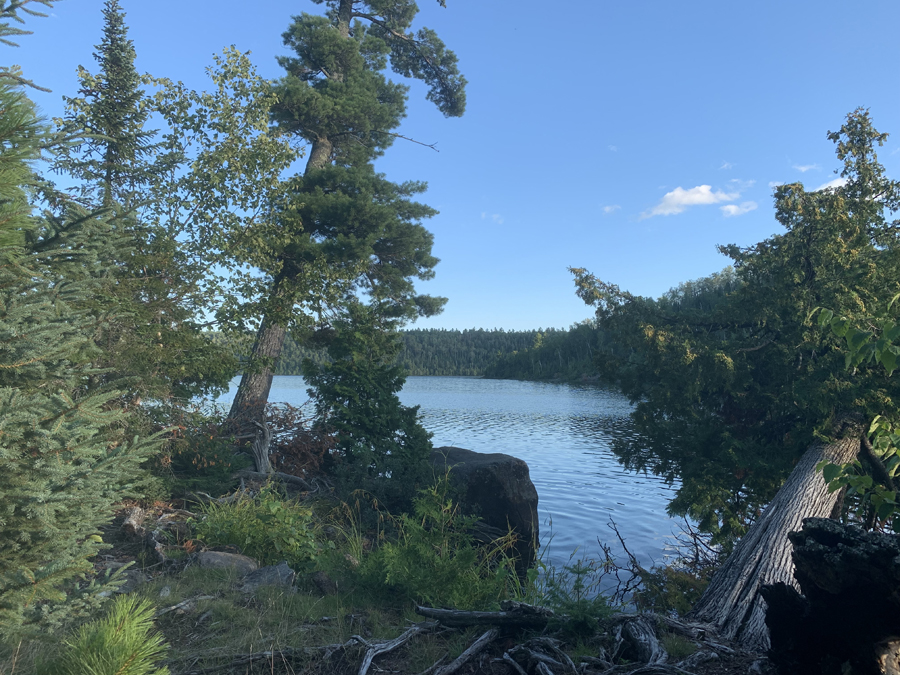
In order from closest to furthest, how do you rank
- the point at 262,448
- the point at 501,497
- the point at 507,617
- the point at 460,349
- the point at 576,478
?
1. the point at 507,617
2. the point at 501,497
3. the point at 262,448
4. the point at 576,478
5. the point at 460,349

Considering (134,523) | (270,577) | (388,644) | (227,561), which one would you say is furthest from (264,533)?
(388,644)

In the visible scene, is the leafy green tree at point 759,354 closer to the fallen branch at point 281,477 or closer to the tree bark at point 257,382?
the fallen branch at point 281,477

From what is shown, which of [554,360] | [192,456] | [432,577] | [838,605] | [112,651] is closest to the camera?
[112,651]

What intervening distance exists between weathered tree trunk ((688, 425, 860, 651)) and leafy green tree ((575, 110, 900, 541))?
628 mm

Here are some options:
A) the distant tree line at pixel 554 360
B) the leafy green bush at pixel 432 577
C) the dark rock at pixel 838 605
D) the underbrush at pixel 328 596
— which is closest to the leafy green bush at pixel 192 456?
the underbrush at pixel 328 596

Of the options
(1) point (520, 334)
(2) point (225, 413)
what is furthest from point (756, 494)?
(1) point (520, 334)

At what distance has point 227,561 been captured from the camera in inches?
242

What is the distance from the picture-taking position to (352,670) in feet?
12.5

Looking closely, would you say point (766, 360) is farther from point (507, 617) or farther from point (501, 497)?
point (507, 617)

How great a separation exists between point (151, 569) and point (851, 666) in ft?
21.2

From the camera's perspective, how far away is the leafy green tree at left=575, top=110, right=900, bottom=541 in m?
8.76

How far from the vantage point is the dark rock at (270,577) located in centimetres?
557

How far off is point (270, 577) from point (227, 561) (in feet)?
2.34

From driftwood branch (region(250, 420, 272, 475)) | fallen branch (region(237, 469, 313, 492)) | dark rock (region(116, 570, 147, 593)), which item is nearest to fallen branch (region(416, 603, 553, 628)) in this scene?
dark rock (region(116, 570, 147, 593))
